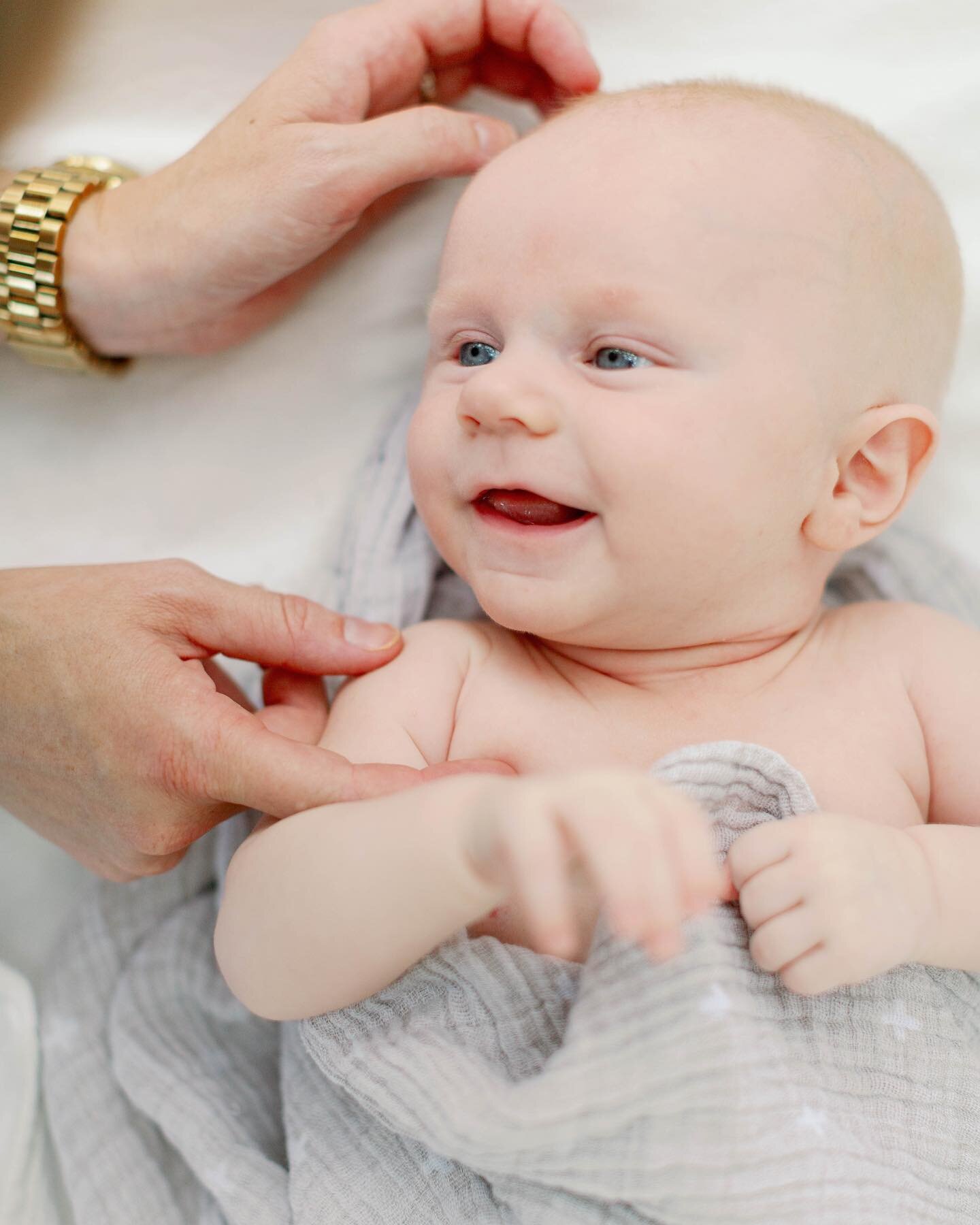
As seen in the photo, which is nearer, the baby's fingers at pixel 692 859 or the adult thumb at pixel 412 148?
the baby's fingers at pixel 692 859

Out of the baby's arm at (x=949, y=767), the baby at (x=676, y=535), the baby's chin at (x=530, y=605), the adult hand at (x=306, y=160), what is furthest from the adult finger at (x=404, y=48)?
the baby's arm at (x=949, y=767)

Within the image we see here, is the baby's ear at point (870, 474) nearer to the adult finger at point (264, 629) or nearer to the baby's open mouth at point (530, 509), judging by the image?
the baby's open mouth at point (530, 509)

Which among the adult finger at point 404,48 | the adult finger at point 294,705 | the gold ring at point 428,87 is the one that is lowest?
the adult finger at point 294,705

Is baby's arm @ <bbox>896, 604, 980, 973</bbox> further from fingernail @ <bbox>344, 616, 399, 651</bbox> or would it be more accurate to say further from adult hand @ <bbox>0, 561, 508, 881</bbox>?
fingernail @ <bbox>344, 616, 399, 651</bbox>

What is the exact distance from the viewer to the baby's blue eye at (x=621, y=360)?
0.96m

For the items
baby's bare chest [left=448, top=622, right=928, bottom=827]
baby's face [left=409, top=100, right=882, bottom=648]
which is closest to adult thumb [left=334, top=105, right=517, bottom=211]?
baby's face [left=409, top=100, right=882, bottom=648]

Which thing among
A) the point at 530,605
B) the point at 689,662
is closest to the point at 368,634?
the point at 530,605

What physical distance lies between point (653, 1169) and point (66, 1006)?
2.52 ft

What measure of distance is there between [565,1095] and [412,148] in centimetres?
98

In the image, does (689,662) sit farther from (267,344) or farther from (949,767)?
(267,344)

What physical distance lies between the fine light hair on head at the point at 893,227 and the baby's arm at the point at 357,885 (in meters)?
0.57

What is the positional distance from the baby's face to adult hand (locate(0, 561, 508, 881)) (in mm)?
220

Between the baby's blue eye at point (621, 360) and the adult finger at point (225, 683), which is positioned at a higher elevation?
the baby's blue eye at point (621, 360)

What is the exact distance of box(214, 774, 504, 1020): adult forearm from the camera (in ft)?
2.51
